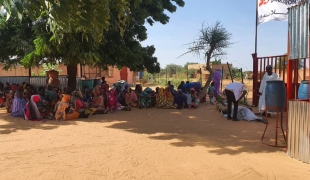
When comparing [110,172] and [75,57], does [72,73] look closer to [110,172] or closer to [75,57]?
[75,57]

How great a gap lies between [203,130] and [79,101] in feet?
14.0

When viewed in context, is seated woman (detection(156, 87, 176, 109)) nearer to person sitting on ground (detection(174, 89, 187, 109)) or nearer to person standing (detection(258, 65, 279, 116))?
person sitting on ground (detection(174, 89, 187, 109))

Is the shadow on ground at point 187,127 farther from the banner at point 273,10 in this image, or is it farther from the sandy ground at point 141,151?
the banner at point 273,10

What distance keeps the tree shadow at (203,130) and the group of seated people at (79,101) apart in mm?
1338

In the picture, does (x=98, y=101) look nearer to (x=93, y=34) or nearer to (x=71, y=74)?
(x=71, y=74)

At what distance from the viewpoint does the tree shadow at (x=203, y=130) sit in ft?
18.3

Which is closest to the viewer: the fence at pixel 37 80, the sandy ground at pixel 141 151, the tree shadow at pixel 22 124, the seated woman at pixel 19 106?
the sandy ground at pixel 141 151

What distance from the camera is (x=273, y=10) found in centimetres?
994

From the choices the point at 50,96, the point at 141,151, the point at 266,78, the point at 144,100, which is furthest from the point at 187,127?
the point at 50,96

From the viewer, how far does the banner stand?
9.66 meters

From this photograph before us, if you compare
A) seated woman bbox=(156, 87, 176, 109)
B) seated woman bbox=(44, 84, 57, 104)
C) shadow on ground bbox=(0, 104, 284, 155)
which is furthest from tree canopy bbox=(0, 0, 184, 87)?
shadow on ground bbox=(0, 104, 284, 155)

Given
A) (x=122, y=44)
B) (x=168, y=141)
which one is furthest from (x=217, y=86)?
(x=168, y=141)

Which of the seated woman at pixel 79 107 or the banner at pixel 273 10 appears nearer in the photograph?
the seated woman at pixel 79 107

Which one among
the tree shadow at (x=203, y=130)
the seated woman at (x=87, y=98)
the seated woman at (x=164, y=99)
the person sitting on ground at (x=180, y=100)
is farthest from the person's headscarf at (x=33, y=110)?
the person sitting on ground at (x=180, y=100)
